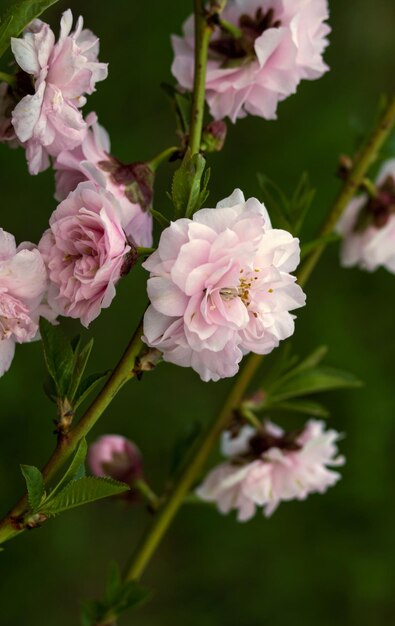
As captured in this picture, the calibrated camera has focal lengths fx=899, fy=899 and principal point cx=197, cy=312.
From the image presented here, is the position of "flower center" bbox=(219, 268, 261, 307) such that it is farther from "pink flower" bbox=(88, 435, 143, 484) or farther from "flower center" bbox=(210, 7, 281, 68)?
"pink flower" bbox=(88, 435, 143, 484)

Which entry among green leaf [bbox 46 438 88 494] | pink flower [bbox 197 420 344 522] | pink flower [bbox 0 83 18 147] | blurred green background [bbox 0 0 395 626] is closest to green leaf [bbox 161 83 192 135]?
pink flower [bbox 0 83 18 147]

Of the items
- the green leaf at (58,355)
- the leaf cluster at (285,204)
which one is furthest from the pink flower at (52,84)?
the leaf cluster at (285,204)

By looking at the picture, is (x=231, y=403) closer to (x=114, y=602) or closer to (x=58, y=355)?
(x=114, y=602)

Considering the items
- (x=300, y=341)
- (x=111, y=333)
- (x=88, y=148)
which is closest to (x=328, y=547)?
(x=300, y=341)

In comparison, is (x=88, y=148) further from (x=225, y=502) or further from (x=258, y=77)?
(x=225, y=502)

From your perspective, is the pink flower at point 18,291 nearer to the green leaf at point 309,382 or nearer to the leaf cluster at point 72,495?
the leaf cluster at point 72,495

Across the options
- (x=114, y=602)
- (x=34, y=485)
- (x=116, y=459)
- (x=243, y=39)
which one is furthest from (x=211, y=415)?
(x=34, y=485)
